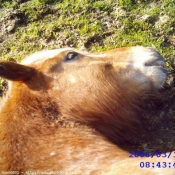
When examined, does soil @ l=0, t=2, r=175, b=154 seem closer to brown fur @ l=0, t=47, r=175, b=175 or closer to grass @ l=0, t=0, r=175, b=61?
brown fur @ l=0, t=47, r=175, b=175

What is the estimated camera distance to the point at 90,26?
597 cm

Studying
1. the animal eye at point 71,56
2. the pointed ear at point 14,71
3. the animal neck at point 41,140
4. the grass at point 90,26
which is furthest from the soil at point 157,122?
the pointed ear at point 14,71

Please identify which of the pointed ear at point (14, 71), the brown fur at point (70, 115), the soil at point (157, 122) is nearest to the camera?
the brown fur at point (70, 115)

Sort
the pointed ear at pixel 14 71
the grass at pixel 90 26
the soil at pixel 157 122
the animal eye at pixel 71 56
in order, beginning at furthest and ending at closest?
the grass at pixel 90 26, the soil at pixel 157 122, the animal eye at pixel 71 56, the pointed ear at pixel 14 71

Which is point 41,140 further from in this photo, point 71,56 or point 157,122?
point 157,122

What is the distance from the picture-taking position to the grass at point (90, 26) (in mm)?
5512

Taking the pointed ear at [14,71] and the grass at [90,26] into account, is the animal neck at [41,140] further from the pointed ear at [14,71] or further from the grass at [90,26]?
the grass at [90,26]

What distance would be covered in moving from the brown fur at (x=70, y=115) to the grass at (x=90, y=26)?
116cm

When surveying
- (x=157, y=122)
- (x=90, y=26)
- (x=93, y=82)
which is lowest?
(x=157, y=122)

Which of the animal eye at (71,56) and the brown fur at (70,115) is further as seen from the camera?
the animal eye at (71,56)

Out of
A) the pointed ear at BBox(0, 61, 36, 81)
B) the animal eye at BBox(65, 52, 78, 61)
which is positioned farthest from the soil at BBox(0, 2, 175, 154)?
the pointed ear at BBox(0, 61, 36, 81)

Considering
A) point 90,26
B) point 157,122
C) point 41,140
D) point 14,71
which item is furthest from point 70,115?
point 90,26

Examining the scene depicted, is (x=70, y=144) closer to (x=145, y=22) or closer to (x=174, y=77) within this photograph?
(x=174, y=77)

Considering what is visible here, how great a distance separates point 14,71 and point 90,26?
8.16ft
